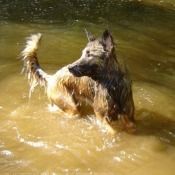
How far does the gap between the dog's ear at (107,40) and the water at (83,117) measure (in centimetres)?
169

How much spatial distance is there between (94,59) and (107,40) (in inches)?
14.4

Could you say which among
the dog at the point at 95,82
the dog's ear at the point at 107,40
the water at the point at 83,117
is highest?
the dog's ear at the point at 107,40

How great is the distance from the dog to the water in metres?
0.34

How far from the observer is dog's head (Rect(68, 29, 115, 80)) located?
3996mm

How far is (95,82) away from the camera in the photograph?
4.70 m

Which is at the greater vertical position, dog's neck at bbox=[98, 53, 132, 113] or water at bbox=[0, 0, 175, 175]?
dog's neck at bbox=[98, 53, 132, 113]

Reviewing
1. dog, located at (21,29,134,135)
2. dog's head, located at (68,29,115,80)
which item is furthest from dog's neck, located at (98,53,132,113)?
dog's head, located at (68,29,115,80)

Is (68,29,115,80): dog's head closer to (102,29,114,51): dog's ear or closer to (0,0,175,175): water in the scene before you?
(102,29,114,51): dog's ear

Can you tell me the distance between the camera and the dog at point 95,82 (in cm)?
405

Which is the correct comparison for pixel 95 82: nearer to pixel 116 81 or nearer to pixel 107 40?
pixel 116 81

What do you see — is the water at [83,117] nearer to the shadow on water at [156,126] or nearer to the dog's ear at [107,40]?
the shadow on water at [156,126]

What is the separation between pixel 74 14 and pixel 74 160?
33.8 ft

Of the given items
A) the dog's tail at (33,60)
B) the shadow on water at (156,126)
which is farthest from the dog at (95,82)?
the shadow on water at (156,126)

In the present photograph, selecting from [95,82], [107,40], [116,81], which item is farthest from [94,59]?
[95,82]
